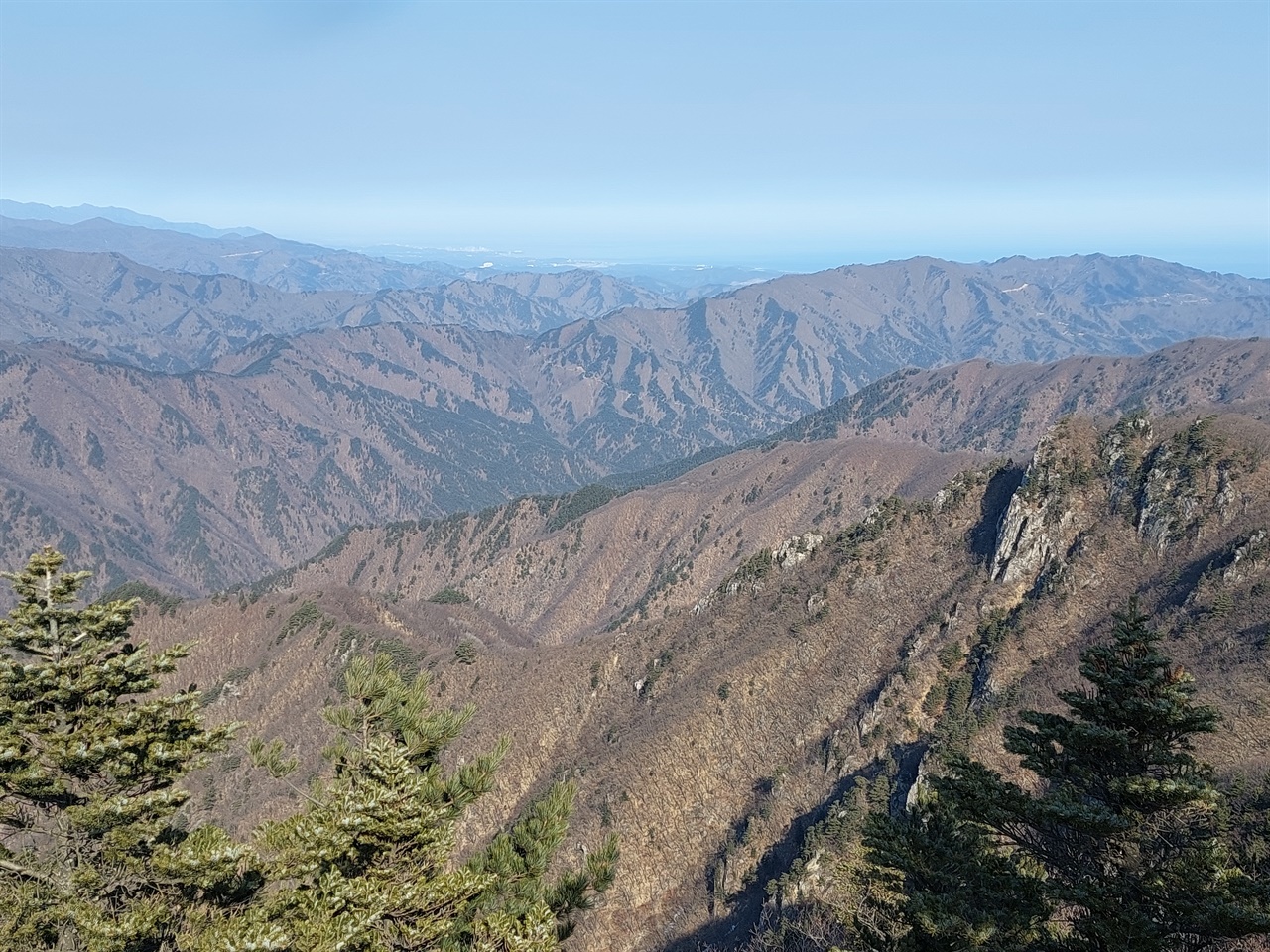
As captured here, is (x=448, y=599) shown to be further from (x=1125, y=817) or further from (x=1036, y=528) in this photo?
(x=1125, y=817)

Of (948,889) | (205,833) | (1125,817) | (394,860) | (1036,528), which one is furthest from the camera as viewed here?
(1036,528)

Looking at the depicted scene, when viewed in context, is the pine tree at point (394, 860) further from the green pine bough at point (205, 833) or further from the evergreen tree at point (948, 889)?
the evergreen tree at point (948, 889)

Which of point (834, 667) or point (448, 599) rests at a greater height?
point (834, 667)

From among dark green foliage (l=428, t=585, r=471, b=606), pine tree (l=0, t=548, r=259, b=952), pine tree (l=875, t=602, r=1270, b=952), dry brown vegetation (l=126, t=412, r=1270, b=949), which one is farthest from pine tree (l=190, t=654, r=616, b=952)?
dark green foliage (l=428, t=585, r=471, b=606)

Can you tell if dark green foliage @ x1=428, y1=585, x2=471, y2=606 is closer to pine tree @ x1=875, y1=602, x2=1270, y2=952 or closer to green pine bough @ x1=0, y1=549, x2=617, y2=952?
green pine bough @ x1=0, y1=549, x2=617, y2=952

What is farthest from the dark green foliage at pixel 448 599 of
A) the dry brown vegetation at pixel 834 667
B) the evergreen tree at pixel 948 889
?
the evergreen tree at pixel 948 889

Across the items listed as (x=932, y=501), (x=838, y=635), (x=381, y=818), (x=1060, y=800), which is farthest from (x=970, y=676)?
(x=381, y=818)

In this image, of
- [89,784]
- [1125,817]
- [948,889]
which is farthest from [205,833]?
[1125,817]
